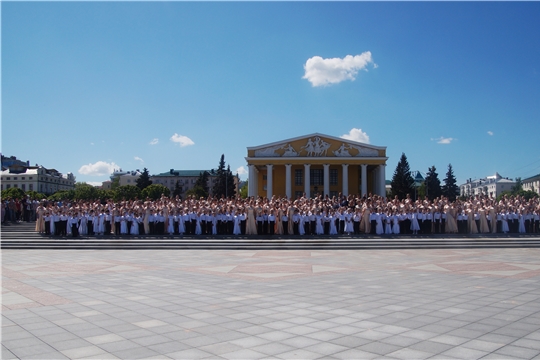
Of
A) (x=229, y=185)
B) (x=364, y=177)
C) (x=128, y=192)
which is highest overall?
(x=229, y=185)

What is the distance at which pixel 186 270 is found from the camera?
13484 mm

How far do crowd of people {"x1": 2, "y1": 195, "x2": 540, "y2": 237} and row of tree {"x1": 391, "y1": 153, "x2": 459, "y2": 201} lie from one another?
165 ft

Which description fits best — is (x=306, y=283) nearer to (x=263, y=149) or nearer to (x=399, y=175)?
(x=263, y=149)

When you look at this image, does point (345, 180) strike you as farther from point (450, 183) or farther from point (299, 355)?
point (299, 355)

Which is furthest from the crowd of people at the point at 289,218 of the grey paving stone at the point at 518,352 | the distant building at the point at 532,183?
the distant building at the point at 532,183

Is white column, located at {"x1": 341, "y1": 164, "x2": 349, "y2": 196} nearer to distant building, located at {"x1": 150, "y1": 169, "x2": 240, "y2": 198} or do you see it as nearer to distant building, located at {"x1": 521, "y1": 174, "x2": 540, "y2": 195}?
distant building, located at {"x1": 150, "y1": 169, "x2": 240, "y2": 198}

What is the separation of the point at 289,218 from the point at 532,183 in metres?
140

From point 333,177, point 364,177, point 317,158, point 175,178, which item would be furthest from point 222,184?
point 175,178

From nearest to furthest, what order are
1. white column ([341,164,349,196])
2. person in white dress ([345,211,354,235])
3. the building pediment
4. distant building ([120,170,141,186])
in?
1. person in white dress ([345,211,354,235])
2. white column ([341,164,349,196])
3. the building pediment
4. distant building ([120,170,141,186])

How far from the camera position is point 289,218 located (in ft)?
78.3

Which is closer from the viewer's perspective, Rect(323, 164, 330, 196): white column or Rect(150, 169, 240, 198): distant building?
Rect(323, 164, 330, 196): white column

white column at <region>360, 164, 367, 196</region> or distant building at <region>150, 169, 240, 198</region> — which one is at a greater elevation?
distant building at <region>150, 169, 240, 198</region>

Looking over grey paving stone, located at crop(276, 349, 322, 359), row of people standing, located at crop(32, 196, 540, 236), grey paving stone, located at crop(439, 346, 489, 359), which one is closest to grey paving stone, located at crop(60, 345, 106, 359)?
grey paving stone, located at crop(276, 349, 322, 359)

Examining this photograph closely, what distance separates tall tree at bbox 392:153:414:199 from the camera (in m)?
76.7
